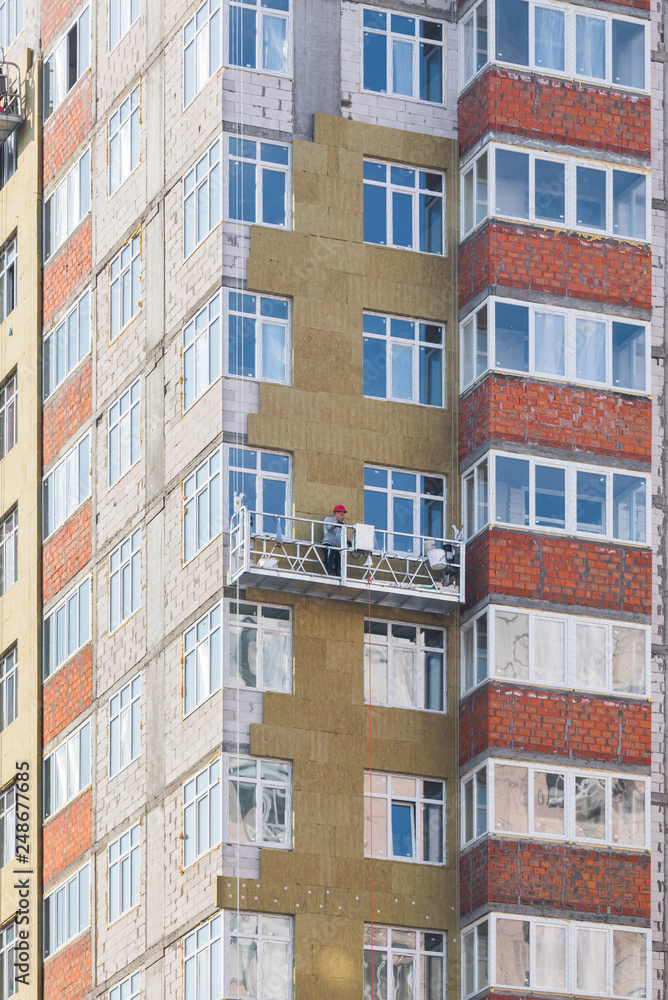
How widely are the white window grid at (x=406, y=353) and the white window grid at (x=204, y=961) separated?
14.4 metres

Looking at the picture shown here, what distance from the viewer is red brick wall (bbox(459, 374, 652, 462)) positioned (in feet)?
233

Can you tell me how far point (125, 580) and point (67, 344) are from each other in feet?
33.7

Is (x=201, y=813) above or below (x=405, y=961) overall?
above

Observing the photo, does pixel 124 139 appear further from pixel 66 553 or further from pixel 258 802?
Answer: pixel 258 802

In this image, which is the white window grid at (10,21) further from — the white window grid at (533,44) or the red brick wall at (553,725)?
the red brick wall at (553,725)

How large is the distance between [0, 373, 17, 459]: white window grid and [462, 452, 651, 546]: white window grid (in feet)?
68.5

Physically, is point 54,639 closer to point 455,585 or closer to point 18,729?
point 18,729

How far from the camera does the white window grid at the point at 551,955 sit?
2667 inches

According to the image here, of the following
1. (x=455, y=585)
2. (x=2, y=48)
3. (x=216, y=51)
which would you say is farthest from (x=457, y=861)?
(x=2, y=48)

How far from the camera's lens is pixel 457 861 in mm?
69625

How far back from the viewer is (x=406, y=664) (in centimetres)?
7056

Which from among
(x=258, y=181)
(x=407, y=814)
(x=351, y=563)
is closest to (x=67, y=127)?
(x=258, y=181)

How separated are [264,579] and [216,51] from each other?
47.1 feet

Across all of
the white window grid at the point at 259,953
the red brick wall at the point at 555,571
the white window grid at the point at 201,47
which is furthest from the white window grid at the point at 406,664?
the white window grid at the point at 201,47
